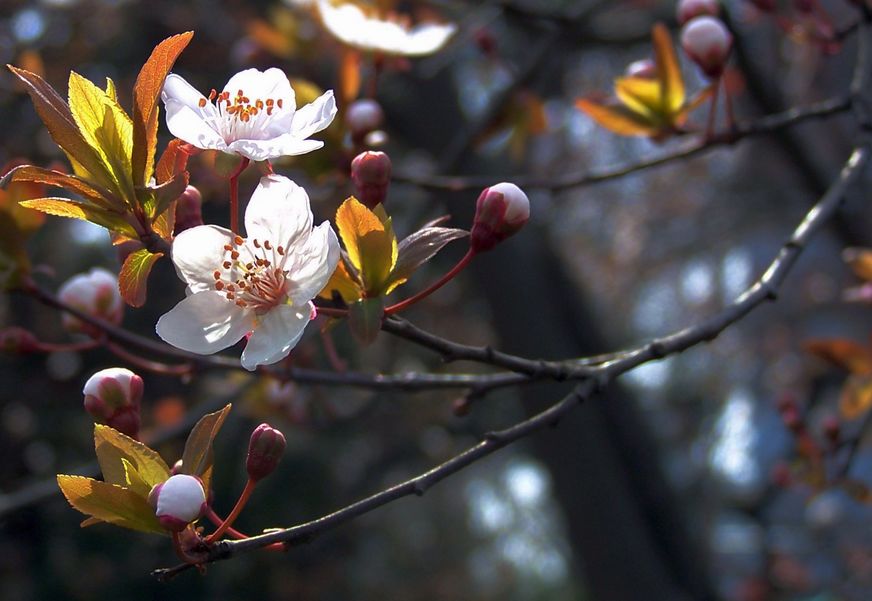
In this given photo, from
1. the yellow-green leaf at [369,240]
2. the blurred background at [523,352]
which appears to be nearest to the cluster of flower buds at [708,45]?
the blurred background at [523,352]

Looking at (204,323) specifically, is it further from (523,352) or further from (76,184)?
(523,352)

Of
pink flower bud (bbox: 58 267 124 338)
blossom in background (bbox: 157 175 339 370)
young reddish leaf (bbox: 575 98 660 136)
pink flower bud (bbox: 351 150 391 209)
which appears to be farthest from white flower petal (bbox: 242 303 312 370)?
young reddish leaf (bbox: 575 98 660 136)

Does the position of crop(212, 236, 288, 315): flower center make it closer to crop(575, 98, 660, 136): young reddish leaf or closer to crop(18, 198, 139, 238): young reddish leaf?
crop(18, 198, 139, 238): young reddish leaf

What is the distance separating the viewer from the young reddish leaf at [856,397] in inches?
45.1

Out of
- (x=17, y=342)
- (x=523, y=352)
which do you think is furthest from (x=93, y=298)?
(x=523, y=352)

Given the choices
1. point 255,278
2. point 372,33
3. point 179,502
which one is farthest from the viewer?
point 372,33

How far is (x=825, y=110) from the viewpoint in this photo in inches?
41.6

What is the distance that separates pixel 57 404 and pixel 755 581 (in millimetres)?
2823

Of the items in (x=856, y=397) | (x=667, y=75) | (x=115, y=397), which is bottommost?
(x=856, y=397)

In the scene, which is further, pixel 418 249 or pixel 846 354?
pixel 846 354

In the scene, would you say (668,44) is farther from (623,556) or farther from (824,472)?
(623,556)

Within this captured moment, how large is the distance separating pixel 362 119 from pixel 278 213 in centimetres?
46

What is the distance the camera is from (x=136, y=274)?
0.62m

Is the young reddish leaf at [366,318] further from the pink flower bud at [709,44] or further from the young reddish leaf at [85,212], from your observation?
the pink flower bud at [709,44]
